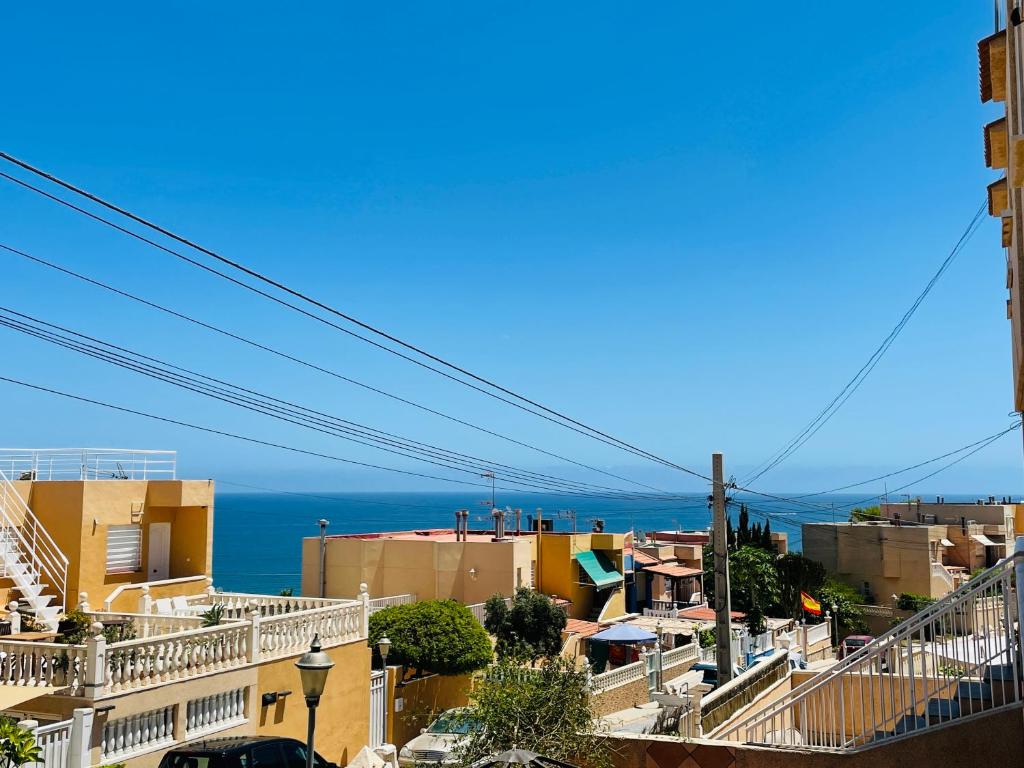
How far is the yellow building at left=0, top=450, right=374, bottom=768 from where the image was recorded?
11828 millimetres

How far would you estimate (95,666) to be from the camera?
11672 mm

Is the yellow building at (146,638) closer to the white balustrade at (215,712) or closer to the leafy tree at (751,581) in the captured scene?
the white balustrade at (215,712)

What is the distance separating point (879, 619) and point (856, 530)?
6.31m

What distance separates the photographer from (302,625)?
16.1 meters

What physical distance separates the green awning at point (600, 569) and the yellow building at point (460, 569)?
7 centimetres

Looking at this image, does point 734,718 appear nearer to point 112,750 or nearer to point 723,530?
Result: point 723,530

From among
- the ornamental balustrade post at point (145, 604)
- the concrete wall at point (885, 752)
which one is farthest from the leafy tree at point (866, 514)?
the concrete wall at point (885, 752)

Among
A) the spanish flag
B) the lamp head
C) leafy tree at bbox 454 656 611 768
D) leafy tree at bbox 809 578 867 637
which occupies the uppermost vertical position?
the lamp head

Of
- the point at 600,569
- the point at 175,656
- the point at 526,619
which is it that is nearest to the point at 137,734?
the point at 175,656

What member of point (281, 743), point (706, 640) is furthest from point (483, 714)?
point (706, 640)

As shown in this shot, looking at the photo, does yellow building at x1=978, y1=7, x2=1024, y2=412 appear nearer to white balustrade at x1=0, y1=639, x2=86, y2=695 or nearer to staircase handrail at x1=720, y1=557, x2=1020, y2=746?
staircase handrail at x1=720, y1=557, x2=1020, y2=746

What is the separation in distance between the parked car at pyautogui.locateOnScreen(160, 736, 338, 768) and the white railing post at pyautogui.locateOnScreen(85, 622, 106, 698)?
2.10m

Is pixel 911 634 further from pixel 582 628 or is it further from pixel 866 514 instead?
pixel 866 514

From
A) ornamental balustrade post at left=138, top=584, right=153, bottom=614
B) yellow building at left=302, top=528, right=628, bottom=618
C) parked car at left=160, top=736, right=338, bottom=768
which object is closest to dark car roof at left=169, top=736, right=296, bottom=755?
parked car at left=160, top=736, right=338, bottom=768
